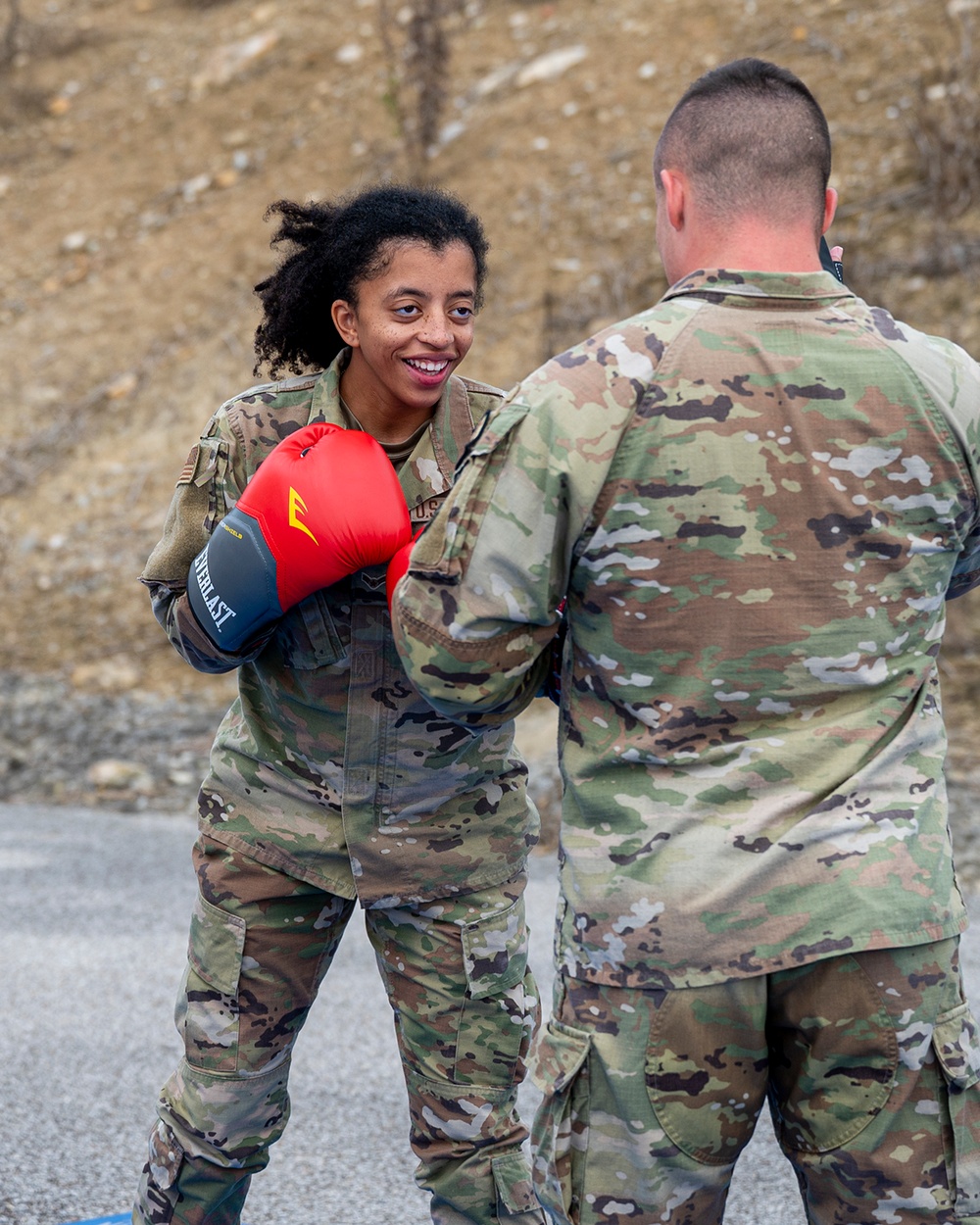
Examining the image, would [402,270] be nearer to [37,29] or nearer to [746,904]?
[746,904]

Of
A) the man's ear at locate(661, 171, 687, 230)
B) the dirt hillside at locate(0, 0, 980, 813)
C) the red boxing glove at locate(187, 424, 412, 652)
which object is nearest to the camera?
the man's ear at locate(661, 171, 687, 230)

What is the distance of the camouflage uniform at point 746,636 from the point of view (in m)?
1.46

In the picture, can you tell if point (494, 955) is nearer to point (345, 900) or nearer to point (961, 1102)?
point (345, 900)

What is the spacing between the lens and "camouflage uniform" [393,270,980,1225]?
1461 mm

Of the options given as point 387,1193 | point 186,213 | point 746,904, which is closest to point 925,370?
point 746,904

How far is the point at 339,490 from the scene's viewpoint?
200 cm

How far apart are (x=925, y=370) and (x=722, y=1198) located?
3.14 feet

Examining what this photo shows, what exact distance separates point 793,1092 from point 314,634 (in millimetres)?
992

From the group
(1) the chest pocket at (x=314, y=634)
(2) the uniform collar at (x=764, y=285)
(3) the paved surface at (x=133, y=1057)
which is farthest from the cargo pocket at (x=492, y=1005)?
(2) the uniform collar at (x=764, y=285)

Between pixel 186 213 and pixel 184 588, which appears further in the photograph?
pixel 186 213

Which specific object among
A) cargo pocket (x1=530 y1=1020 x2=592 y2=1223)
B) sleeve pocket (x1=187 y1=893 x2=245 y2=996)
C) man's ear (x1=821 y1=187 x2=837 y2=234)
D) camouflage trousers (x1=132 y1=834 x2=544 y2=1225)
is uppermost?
man's ear (x1=821 y1=187 x2=837 y2=234)

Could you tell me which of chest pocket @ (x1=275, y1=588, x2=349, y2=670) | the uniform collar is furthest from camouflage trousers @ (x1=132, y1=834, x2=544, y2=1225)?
the uniform collar

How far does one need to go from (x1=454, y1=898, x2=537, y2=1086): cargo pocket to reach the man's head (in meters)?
1.07

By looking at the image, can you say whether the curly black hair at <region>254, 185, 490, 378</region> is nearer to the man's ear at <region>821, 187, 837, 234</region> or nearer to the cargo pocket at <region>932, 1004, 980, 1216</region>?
the man's ear at <region>821, 187, 837, 234</region>
